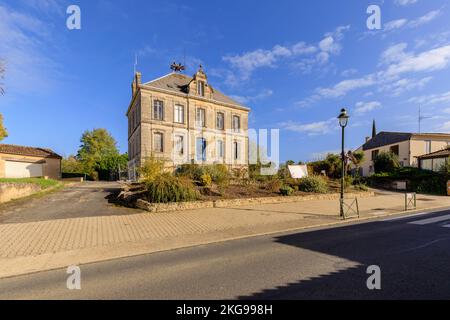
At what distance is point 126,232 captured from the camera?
697 centimetres

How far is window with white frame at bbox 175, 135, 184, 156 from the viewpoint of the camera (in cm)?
2652

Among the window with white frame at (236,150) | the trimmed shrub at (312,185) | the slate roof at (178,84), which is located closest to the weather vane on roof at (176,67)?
the slate roof at (178,84)

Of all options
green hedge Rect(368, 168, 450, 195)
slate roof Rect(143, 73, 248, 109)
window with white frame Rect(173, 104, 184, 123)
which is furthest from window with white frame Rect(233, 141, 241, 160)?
green hedge Rect(368, 168, 450, 195)

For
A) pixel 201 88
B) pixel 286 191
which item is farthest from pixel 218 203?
pixel 201 88

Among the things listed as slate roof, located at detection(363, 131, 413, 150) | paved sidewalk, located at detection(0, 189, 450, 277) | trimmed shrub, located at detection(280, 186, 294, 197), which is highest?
slate roof, located at detection(363, 131, 413, 150)

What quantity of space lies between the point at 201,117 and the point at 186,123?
2135 mm

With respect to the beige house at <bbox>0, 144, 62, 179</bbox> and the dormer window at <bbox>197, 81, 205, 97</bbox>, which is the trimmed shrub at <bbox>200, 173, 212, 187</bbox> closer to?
the dormer window at <bbox>197, 81, 205, 97</bbox>

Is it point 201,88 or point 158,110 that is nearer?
point 158,110

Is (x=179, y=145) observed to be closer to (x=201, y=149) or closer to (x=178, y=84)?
(x=201, y=149)

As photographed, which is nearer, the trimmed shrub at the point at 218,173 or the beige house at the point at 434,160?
the trimmed shrub at the point at 218,173

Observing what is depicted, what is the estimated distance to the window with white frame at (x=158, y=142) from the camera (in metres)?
25.2

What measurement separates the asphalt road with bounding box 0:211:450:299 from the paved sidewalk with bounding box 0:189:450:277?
54 centimetres

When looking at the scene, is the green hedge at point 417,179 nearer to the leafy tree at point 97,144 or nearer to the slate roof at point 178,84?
the slate roof at point 178,84

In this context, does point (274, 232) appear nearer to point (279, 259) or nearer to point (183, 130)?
point (279, 259)
